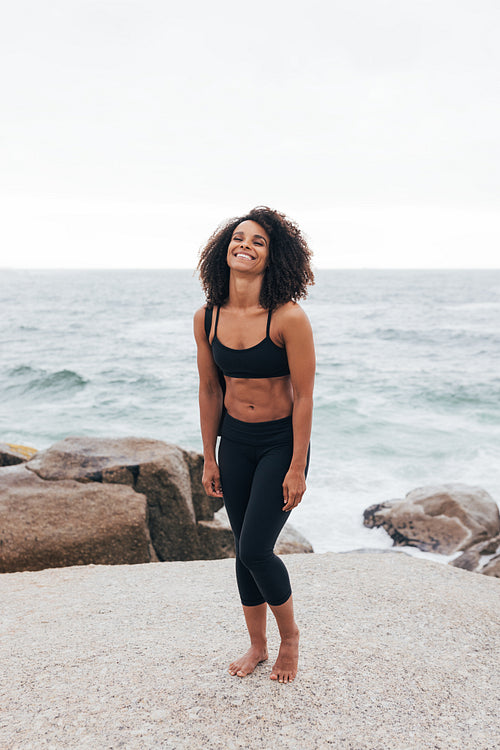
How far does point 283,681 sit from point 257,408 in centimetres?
141

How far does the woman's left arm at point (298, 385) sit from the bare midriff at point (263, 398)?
0.08 meters

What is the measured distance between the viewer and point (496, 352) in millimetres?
27453

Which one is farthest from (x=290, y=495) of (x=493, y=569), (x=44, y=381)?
(x=44, y=381)

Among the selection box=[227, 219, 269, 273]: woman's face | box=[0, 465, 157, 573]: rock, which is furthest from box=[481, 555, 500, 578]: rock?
box=[227, 219, 269, 273]: woman's face

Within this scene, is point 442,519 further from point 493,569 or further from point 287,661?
point 287,661

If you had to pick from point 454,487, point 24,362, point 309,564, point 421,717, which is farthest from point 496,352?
point 421,717

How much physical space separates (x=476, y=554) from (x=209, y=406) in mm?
5877

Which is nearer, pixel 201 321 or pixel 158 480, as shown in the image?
pixel 201 321

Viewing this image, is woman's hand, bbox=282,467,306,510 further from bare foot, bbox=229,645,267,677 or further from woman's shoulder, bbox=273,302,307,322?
bare foot, bbox=229,645,267,677

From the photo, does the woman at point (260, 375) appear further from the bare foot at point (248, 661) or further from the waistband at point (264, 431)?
the bare foot at point (248, 661)

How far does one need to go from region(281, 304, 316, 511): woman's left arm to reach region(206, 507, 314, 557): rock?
11.2 feet

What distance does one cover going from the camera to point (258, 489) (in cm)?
265

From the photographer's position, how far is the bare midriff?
2.69 meters

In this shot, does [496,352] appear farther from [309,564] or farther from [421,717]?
[421,717]
